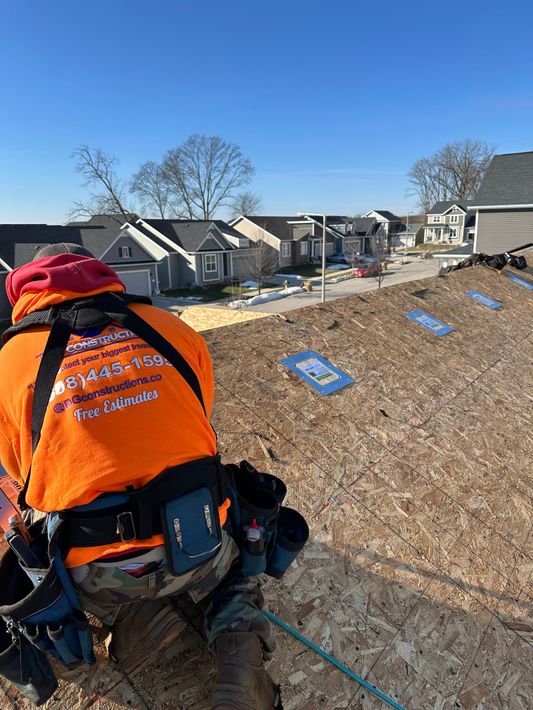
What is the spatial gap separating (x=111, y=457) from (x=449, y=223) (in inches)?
2673

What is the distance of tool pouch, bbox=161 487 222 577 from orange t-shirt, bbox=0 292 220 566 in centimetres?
8

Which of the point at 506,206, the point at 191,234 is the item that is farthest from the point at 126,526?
the point at 191,234

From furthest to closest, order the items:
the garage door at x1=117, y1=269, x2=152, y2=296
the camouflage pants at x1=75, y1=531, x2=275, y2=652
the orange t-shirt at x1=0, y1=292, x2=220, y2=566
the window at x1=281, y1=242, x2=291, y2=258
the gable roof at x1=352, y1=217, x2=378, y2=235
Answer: the gable roof at x1=352, y1=217, x2=378, y2=235 < the window at x1=281, y1=242, x2=291, y2=258 < the garage door at x1=117, y1=269, x2=152, y2=296 < the camouflage pants at x1=75, y1=531, x2=275, y2=652 < the orange t-shirt at x1=0, y1=292, x2=220, y2=566

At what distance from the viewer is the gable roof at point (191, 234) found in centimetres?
3425

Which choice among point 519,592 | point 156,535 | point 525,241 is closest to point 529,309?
point 519,592

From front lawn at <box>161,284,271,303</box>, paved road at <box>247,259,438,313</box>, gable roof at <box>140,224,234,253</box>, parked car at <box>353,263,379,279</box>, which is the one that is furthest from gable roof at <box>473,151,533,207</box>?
gable roof at <box>140,224,234,253</box>

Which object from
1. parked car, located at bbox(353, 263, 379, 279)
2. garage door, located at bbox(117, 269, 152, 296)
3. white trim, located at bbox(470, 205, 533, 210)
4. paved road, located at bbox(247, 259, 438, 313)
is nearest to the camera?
white trim, located at bbox(470, 205, 533, 210)

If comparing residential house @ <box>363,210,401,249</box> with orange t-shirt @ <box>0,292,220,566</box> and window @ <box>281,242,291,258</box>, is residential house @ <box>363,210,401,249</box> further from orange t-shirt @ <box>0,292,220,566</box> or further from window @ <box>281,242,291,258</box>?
orange t-shirt @ <box>0,292,220,566</box>

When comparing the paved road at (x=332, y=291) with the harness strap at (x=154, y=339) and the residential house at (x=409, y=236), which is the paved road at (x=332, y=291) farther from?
the harness strap at (x=154, y=339)

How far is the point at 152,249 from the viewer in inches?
1329

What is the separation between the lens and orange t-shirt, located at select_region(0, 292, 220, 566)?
1.60 metres

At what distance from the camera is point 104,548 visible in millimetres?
1657

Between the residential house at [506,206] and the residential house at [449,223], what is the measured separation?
1554 inches

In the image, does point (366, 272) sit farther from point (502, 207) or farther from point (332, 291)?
point (502, 207)
